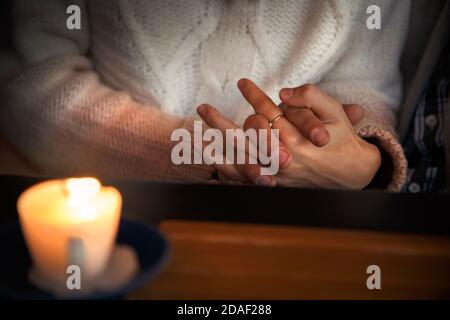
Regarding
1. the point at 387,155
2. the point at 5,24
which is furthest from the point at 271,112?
the point at 5,24

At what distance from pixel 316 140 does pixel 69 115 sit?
0.26 m

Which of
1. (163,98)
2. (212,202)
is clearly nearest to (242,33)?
(163,98)

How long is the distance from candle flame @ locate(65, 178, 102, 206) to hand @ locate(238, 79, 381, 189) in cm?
17

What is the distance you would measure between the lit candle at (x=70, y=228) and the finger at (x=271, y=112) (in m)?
0.18

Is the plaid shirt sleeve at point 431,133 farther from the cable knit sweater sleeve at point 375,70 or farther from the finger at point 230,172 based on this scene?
the finger at point 230,172

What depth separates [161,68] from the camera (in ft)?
1.63

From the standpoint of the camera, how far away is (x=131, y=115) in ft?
1.62

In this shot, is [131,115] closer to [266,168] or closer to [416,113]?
[266,168]

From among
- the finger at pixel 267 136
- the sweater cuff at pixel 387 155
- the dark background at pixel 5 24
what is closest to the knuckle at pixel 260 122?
the finger at pixel 267 136

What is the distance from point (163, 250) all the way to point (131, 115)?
0.79 feet

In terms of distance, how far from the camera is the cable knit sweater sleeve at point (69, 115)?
49 centimetres

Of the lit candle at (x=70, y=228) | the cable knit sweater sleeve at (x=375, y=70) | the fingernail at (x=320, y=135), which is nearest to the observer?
the lit candle at (x=70, y=228)

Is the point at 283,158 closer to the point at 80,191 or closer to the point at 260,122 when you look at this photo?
the point at 260,122

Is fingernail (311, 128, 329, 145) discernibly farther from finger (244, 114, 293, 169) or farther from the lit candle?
the lit candle
